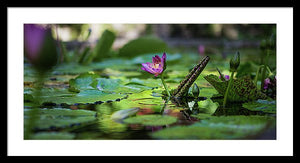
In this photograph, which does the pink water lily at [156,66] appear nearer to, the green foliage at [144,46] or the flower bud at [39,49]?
the flower bud at [39,49]

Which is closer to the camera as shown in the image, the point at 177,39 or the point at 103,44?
the point at 103,44

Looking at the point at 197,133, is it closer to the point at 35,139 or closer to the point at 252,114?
the point at 252,114

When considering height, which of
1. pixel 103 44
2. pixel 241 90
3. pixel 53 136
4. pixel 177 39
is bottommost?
pixel 53 136

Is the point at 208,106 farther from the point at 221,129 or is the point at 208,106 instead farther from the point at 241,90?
the point at 221,129

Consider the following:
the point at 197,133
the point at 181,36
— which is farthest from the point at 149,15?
the point at 181,36

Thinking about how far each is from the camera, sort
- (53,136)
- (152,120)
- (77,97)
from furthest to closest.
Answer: (77,97)
(152,120)
(53,136)

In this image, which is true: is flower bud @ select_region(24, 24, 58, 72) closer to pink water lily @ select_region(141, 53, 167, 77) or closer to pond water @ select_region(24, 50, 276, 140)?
pond water @ select_region(24, 50, 276, 140)

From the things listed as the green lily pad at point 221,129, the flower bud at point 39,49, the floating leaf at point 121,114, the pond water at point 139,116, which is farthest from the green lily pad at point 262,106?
the flower bud at point 39,49

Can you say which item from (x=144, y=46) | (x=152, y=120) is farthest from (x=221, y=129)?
(x=144, y=46)
